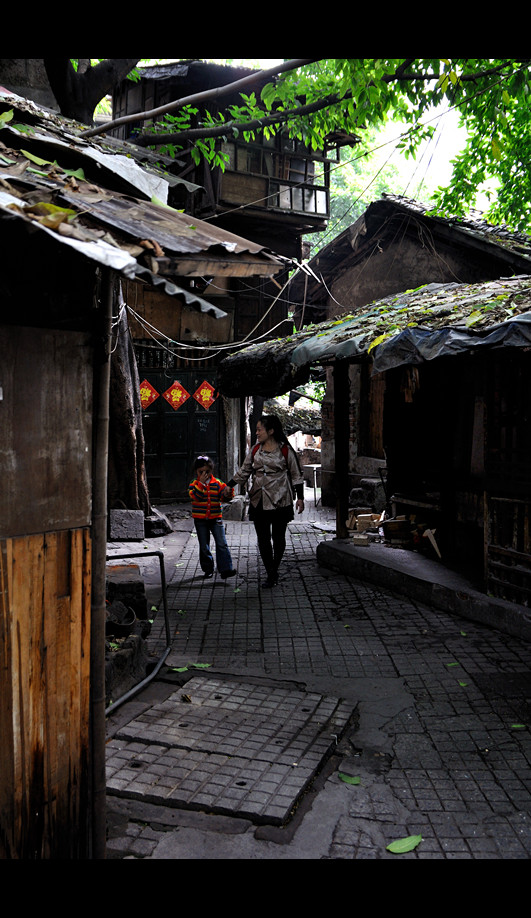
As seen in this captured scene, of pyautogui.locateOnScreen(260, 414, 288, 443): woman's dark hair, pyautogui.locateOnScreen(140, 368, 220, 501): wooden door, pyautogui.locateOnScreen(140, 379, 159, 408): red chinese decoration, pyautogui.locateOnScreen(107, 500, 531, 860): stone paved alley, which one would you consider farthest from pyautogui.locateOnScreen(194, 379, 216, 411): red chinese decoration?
pyautogui.locateOnScreen(107, 500, 531, 860): stone paved alley

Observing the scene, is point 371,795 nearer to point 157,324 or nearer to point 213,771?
point 213,771

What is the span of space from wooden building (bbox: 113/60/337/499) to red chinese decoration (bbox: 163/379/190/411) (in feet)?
0.26

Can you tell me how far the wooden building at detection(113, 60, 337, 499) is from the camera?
17.9m

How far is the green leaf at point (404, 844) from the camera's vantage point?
3.64 metres

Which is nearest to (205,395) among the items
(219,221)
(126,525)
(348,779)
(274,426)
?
(219,221)

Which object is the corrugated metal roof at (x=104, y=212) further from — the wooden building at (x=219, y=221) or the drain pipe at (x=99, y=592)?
the wooden building at (x=219, y=221)

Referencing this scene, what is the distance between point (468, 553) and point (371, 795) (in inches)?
227

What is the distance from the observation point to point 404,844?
370 cm

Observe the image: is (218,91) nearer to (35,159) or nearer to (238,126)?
(35,159)

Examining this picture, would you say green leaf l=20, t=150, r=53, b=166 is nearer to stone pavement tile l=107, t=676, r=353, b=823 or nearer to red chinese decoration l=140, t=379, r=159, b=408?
stone pavement tile l=107, t=676, r=353, b=823

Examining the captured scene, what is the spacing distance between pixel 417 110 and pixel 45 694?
8.20 meters

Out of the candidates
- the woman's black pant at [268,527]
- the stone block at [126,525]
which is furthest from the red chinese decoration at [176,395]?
the woman's black pant at [268,527]

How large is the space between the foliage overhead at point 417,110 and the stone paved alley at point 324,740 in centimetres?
516
